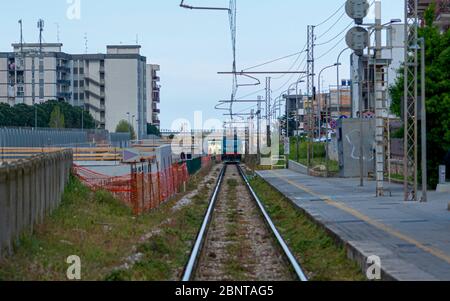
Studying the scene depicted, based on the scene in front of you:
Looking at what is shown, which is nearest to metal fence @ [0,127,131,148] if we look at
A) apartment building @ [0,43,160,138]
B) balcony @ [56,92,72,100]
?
apartment building @ [0,43,160,138]

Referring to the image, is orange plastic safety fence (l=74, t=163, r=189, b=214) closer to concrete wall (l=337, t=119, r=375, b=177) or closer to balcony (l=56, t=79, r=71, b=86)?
concrete wall (l=337, t=119, r=375, b=177)

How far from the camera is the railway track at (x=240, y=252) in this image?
1430cm

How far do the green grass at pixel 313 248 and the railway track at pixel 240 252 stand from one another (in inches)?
12.1

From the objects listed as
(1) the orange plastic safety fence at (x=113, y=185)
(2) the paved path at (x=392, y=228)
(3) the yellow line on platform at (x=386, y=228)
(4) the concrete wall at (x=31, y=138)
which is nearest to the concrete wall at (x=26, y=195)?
(1) the orange plastic safety fence at (x=113, y=185)

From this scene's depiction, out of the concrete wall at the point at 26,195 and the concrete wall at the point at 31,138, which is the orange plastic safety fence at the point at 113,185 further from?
the concrete wall at the point at 26,195

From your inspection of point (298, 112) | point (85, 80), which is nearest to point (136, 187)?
point (298, 112)

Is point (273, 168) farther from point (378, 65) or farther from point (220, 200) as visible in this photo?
point (378, 65)

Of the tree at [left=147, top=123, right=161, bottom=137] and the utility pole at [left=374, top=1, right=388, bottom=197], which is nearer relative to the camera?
the utility pole at [left=374, top=1, right=388, bottom=197]

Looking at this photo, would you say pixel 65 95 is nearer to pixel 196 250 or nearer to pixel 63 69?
pixel 63 69

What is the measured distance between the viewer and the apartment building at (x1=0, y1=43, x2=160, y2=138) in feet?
363

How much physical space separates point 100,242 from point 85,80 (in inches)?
4265

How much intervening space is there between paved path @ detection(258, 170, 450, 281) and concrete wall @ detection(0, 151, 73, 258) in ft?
19.0

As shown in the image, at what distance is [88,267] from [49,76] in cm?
10285

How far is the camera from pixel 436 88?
109 ft
